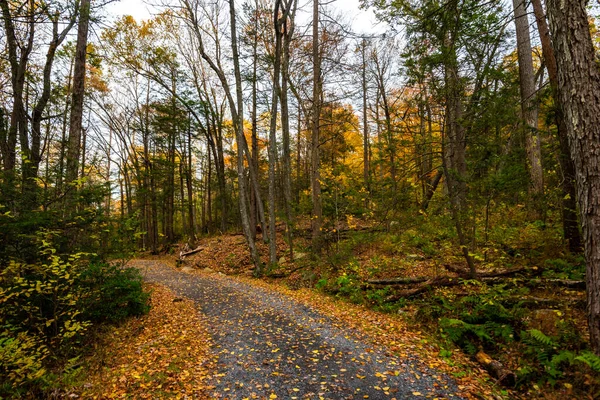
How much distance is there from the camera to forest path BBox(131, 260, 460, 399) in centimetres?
345

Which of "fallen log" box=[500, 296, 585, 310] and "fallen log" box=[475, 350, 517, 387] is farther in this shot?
"fallen log" box=[500, 296, 585, 310]

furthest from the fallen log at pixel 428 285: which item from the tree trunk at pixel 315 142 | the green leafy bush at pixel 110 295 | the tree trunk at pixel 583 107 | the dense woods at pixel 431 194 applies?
the green leafy bush at pixel 110 295

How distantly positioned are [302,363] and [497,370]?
2.75 metres

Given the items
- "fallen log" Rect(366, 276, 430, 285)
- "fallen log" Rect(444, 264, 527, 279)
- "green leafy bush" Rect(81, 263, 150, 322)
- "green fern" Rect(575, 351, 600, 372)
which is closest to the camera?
"green fern" Rect(575, 351, 600, 372)

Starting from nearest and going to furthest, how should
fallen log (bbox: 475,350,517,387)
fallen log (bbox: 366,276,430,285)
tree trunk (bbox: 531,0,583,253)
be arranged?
1. fallen log (bbox: 475,350,517,387)
2. tree trunk (bbox: 531,0,583,253)
3. fallen log (bbox: 366,276,430,285)

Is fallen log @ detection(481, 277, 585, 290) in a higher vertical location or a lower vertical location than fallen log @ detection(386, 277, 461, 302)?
higher

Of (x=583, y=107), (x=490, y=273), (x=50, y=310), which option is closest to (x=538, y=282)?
(x=490, y=273)

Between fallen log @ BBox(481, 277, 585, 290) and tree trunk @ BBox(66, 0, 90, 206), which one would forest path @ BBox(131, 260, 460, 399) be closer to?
fallen log @ BBox(481, 277, 585, 290)

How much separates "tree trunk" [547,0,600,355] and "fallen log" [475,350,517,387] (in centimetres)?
101

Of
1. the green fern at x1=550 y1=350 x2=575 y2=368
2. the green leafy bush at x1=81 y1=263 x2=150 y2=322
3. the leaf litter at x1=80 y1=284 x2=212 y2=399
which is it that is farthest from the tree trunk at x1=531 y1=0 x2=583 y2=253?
the green leafy bush at x1=81 y1=263 x2=150 y2=322

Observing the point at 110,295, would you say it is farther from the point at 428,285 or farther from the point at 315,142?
the point at 315,142

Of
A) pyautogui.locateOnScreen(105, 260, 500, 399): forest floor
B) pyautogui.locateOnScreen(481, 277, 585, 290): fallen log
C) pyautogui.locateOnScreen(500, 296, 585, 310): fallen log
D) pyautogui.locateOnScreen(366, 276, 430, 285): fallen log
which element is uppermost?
pyautogui.locateOnScreen(481, 277, 585, 290): fallen log

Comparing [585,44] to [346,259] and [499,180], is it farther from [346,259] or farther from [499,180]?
[346,259]

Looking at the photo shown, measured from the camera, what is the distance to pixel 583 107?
3107 millimetres
